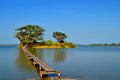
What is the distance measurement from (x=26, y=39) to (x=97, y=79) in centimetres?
4999

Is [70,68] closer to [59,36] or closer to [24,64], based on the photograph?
[24,64]

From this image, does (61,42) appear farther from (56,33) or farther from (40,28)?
(40,28)

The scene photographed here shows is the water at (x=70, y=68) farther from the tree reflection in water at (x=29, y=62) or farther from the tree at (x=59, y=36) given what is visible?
the tree at (x=59, y=36)

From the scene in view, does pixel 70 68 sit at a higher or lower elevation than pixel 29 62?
lower

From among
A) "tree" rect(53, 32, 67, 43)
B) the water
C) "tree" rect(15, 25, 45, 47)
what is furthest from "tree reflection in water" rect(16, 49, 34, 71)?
"tree" rect(53, 32, 67, 43)

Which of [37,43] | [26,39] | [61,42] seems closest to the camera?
[26,39]

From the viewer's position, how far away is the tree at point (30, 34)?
6247 cm

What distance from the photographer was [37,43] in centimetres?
6581

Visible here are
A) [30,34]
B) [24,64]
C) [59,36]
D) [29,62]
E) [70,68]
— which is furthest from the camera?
[59,36]

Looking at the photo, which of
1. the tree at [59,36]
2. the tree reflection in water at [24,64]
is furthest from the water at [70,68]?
the tree at [59,36]

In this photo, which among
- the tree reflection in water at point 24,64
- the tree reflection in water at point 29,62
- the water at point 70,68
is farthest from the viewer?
the tree reflection in water at point 29,62

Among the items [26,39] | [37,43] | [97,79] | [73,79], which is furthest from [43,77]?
[37,43]

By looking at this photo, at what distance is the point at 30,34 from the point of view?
62844 millimetres

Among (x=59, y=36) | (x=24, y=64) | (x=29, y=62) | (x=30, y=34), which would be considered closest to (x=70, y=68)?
(x=24, y=64)
